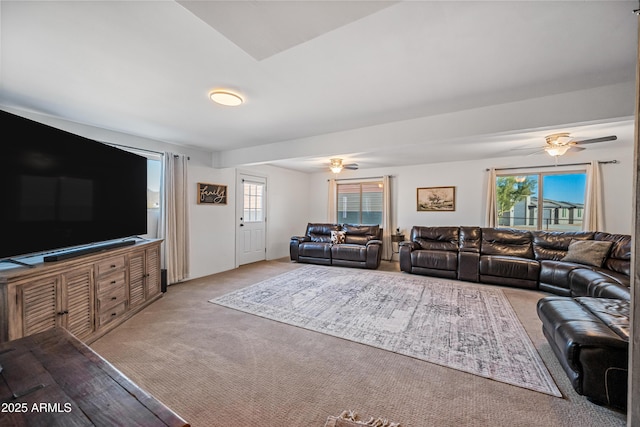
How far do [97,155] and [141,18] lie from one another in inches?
73.4

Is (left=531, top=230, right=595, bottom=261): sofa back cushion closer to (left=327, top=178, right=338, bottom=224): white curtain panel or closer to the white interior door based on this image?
→ (left=327, top=178, right=338, bottom=224): white curtain panel

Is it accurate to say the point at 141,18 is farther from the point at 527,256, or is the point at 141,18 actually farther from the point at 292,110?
the point at 527,256

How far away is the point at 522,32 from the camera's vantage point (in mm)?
1591

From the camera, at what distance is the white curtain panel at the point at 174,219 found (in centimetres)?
419

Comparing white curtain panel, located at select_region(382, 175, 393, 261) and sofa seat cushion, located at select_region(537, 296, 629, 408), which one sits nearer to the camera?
sofa seat cushion, located at select_region(537, 296, 629, 408)

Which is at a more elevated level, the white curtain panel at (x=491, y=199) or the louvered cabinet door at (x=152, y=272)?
the white curtain panel at (x=491, y=199)

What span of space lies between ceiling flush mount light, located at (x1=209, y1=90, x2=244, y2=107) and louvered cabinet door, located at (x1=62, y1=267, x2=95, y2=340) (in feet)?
6.59

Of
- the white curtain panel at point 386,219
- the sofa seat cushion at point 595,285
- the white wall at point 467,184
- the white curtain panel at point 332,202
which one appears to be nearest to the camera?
the sofa seat cushion at point 595,285

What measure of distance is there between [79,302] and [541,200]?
747 cm

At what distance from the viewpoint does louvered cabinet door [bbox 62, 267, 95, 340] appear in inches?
87.5

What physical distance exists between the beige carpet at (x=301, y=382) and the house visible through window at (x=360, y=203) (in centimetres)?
449

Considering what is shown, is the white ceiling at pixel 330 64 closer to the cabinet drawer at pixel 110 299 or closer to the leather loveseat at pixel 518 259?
the leather loveseat at pixel 518 259

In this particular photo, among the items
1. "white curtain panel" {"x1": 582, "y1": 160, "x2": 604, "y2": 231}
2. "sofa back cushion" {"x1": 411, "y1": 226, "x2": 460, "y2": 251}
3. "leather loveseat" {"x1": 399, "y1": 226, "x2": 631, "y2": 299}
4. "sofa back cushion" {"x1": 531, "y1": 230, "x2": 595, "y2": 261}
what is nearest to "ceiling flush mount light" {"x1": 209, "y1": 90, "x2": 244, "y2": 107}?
"leather loveseat" {"x1": 399, "y1": 226, "x2": 631, "y2": 299}

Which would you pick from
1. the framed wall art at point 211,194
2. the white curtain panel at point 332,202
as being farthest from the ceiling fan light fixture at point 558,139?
the framed wall art at point 211,194
